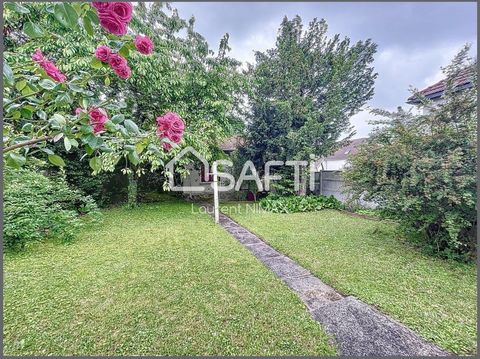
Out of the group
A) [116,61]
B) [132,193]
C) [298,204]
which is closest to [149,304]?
[116,61]

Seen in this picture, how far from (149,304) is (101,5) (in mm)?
3067

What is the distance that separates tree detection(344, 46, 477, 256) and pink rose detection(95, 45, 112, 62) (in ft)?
15.3

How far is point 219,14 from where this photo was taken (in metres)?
1.64

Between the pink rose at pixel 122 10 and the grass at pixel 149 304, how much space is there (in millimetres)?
2683

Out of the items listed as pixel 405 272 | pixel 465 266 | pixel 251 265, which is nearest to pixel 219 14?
pixel 251 265

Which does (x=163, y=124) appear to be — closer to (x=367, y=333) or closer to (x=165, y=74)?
(x=367, y=333)

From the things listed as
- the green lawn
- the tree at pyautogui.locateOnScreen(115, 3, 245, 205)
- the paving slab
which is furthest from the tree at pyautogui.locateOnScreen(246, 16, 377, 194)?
the paving slab

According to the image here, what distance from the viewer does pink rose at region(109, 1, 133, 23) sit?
1055 mm

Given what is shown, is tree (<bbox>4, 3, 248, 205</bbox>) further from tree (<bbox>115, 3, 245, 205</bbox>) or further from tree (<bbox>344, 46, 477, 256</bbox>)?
tree (<bbox>344, 46, 477, 256</bbox>)

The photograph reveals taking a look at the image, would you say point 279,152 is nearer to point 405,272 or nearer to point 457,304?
point 405,272

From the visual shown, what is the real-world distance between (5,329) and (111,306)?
997mm

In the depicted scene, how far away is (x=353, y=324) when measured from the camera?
8.36ft

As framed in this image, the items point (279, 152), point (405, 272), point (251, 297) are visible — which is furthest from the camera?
point (279, 152)

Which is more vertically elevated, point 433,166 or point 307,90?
point 307,90
